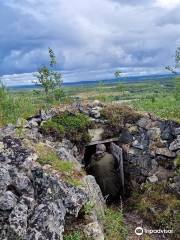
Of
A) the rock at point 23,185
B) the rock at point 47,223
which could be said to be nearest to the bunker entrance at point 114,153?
the rock at point 23,185

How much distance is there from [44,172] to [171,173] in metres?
6.23

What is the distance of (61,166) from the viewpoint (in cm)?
1289

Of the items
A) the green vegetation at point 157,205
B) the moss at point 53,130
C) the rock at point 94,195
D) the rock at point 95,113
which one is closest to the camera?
the rock at point 94,195

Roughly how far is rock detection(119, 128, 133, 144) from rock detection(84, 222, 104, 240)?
7195 mm

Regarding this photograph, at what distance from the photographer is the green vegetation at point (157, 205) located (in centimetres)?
1439

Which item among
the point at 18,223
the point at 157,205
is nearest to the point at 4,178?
the point at 18,223

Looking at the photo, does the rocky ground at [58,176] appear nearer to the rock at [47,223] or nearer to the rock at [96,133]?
the rock at [47,223]

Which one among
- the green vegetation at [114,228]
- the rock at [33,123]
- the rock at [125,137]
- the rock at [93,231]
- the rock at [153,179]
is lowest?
the green vegetation at [114,228]

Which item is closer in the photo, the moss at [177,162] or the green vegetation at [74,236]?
the green vegetation at [74,236]

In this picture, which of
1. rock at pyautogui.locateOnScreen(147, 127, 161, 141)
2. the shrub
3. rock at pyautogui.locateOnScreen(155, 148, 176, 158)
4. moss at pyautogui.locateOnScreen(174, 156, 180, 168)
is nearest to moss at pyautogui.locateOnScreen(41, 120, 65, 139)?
the shrub

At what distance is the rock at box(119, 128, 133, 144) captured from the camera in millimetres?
18281

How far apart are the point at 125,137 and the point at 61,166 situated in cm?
612

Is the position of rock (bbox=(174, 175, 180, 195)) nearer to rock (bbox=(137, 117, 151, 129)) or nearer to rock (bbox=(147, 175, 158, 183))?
rock (bbox=(147, 175, 158, 183))

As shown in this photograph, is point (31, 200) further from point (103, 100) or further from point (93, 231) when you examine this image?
point (103, 100)
